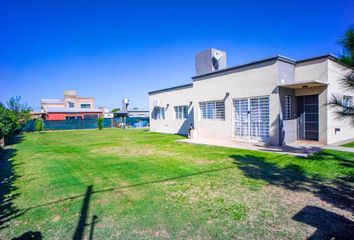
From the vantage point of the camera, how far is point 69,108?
1718 inches

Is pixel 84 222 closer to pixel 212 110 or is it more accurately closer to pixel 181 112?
pixel 212 110

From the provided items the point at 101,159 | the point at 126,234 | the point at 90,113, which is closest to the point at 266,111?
the point at 101,159

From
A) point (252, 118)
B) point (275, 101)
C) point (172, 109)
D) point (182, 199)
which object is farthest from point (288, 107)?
point (172, 109)

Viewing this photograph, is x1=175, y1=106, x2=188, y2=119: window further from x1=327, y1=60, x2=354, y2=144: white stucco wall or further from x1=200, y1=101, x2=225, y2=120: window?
x1=327, y1=60, x2=354, y2=144: white stucco wall

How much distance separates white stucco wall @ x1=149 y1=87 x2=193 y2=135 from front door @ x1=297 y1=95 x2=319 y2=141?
27.5 ft

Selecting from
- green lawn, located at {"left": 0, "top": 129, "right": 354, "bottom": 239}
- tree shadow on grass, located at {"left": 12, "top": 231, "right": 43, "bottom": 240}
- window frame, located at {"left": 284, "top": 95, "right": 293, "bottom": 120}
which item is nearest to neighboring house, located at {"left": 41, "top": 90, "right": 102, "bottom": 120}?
green lawn, located at {"left": 0, "top": 129, "right": 354, "bottom": 239}

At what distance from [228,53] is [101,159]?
534 inches

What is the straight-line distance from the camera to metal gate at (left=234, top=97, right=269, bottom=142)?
35.2 feet

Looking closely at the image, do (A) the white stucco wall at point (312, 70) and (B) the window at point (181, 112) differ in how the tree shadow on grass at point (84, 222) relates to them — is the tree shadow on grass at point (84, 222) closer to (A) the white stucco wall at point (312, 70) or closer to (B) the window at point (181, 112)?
(A) the white stucco wall at point (312, 70)

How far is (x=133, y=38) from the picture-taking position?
18.4m

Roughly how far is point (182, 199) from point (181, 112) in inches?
585

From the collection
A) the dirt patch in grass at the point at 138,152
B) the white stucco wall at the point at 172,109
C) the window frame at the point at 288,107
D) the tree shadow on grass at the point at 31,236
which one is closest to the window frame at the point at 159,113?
the white stucco wall at the point at 172,109

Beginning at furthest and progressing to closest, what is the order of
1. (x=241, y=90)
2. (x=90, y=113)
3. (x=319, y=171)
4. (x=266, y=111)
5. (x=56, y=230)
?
(x=90, y=113) → (x=241, y=90) → (x=266, y=111) → (x=319, y=171) → (x=56, y=230)

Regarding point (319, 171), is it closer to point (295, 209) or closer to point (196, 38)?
point (295, 209)
